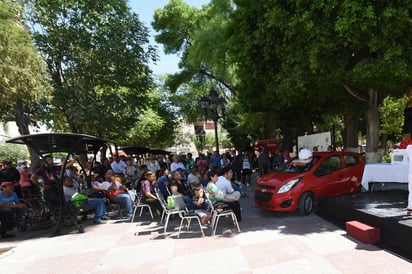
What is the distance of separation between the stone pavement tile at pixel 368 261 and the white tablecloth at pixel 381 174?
3274 millimetres

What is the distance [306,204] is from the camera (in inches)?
308

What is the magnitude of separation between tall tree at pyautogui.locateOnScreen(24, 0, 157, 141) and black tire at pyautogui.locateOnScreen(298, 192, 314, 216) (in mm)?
9066

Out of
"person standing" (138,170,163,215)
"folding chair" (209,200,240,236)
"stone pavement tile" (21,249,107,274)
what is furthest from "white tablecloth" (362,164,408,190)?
"stone pavement tile" (21,249,107,274)

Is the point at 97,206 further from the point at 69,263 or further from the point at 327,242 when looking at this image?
the point at 327,242

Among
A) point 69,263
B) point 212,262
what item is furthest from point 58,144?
point 212,262

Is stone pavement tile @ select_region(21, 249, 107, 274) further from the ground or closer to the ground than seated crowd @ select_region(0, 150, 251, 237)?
closer to the ground

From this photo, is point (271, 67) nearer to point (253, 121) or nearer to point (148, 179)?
point (148, 179)

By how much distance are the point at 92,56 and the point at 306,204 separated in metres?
11.0

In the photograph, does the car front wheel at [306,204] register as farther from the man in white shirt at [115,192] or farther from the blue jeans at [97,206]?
the blue jeans at [97,206]

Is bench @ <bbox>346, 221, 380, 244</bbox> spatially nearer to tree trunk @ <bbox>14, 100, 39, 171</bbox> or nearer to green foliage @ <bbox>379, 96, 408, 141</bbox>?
tree trunk @ <bbox>14, 100, 39, 171</bbox>

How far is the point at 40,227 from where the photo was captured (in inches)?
325

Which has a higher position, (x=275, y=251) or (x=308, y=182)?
(x=308, y=182)

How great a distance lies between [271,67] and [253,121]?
1015 centimetres

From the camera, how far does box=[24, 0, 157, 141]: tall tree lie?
13.0m
